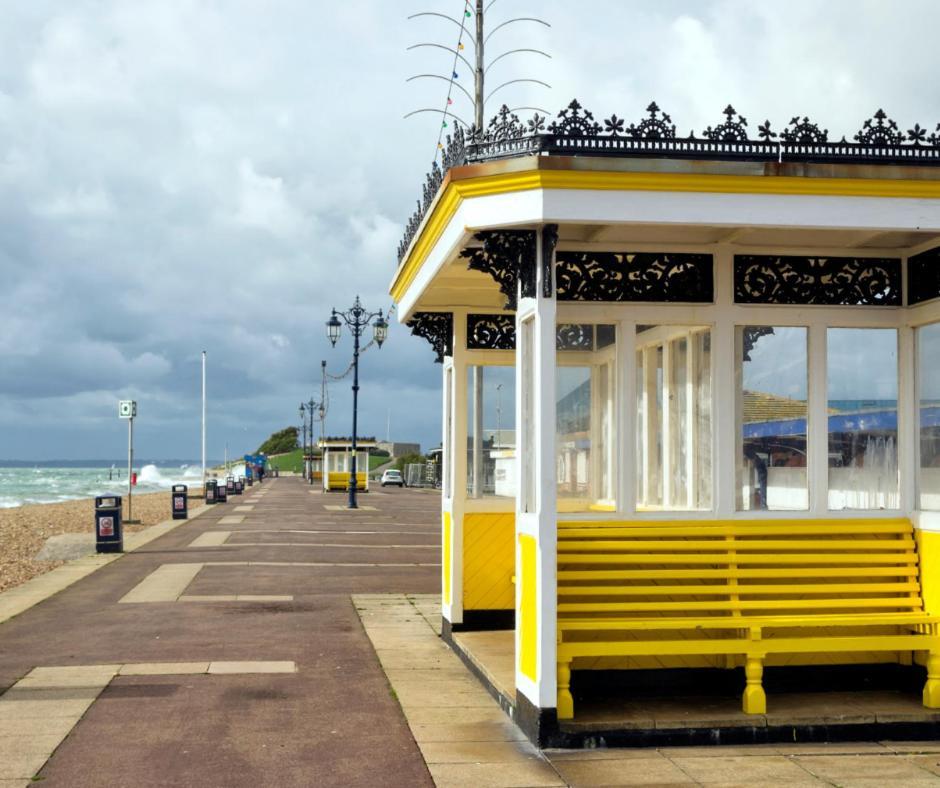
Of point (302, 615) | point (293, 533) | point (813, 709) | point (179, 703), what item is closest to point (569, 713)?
point (813, 709)

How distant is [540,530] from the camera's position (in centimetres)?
815

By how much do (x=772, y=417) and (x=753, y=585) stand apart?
132 cm

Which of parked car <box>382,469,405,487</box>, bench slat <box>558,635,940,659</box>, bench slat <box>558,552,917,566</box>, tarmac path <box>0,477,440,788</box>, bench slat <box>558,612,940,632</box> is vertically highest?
bench slat <box>558,552,917,566</box>

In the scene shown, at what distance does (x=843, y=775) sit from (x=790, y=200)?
3.73 m

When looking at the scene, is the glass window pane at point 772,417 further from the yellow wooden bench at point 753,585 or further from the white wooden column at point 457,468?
the white wooden column at point 457,468

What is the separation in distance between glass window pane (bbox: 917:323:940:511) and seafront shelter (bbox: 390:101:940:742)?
0.06 ft

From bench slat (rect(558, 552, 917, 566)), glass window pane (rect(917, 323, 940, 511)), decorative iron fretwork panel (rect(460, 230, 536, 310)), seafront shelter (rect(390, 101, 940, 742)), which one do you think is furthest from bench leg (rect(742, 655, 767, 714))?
decorative iron fretwork panel (rect(460, 230, 536, 310))

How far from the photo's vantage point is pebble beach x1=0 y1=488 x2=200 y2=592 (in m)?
20.9

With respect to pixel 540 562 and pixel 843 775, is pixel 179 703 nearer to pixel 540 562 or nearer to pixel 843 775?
pixel 540 562

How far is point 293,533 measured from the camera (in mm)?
30172

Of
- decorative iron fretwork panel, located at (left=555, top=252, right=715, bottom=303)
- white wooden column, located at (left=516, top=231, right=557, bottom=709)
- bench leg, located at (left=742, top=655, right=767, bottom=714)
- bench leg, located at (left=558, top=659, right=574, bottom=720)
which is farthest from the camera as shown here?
decorative iron fretwork panel, located at (left=555, top=252, right=715, bottom=303)

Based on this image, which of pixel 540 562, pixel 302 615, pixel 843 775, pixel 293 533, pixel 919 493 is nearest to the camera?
pixel 843 775

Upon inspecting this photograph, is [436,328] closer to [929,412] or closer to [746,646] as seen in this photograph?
[929,412]

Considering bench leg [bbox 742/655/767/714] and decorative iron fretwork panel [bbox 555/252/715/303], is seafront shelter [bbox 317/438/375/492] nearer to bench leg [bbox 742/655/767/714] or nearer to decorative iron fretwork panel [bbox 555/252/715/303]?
decorative iron fretwork panel [bbox 555/252/715/303]
